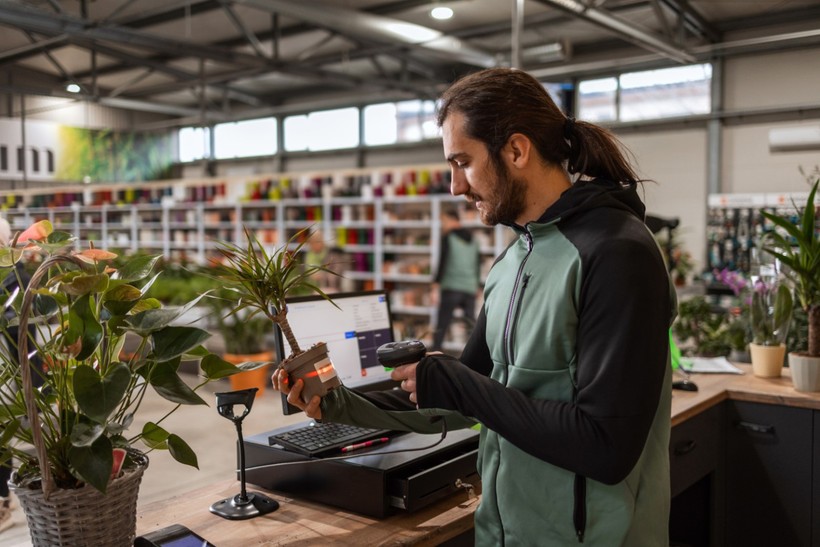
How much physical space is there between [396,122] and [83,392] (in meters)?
12.0

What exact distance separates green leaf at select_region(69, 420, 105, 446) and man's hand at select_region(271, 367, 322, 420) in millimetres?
339

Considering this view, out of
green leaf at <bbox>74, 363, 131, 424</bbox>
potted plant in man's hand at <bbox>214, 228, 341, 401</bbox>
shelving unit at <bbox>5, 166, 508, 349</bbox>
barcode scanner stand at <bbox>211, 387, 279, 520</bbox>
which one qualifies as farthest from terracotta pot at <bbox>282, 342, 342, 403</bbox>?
shelving unit at <bbox>5, 166, 508, 349</bbox>

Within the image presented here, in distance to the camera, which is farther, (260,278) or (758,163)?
(758,163)

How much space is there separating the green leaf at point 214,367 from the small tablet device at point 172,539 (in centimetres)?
36

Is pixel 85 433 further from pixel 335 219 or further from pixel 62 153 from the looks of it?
pixel 335 219

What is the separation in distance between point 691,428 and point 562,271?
1640 mm

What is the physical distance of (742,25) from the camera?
9.49 m

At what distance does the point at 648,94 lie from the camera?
33.5 ft

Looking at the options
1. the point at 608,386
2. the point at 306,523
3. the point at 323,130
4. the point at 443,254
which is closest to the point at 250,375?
the point at 443,254

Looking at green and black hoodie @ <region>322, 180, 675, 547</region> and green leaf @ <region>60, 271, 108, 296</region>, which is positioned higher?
green leaf @ <region>60, 271, 108, 296</region>

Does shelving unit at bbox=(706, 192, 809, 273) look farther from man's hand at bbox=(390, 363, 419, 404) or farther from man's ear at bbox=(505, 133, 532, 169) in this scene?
man's hand at bbox=(390, 363, 419, 404)

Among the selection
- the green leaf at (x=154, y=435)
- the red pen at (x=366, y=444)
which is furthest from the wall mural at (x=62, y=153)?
the green leaf at (x=154, y=435)

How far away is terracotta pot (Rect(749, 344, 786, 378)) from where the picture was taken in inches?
119

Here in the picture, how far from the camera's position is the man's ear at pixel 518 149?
1366 mm
